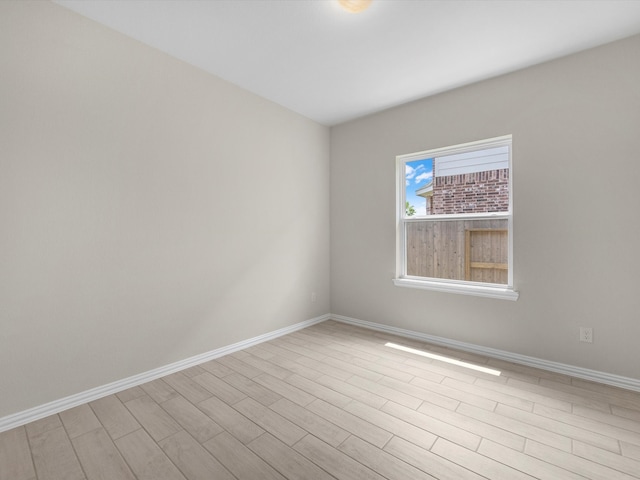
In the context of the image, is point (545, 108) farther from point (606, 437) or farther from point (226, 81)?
point (226, 81)

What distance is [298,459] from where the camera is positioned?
159 centimetres

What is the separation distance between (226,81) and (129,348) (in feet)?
8.53

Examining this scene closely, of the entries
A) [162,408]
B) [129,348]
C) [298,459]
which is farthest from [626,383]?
[129,348]

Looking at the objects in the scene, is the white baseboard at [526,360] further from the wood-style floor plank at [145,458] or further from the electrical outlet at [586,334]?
the wood-style floor plank at [145,458]

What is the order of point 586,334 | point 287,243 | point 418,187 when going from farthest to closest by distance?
point 287,243 → point 418,187 → point 586,334

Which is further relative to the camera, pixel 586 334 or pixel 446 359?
pixel 446 359

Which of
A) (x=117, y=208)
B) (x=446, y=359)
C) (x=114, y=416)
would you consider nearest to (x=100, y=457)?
(x=114, y=416)

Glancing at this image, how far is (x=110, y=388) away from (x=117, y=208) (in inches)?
53.8

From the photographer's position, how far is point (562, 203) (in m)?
→ 2.55

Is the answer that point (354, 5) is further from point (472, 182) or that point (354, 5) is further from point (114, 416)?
point (114, 416)

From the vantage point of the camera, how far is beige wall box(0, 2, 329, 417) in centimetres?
190

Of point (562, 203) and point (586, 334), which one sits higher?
point (562, 203)

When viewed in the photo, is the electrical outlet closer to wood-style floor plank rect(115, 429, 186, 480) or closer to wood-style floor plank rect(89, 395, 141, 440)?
wood-style floor plank rect(115, 429, 186, 480)

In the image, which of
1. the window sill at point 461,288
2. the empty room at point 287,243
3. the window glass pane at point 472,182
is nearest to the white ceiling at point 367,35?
the empty room at point 287,243
